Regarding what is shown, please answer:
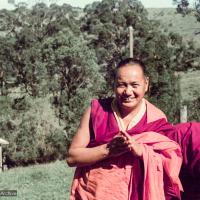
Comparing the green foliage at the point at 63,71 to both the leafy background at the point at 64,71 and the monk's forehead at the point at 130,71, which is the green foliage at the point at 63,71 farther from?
the monk's forehead at the point at 130,71

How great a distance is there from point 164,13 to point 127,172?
198 ft

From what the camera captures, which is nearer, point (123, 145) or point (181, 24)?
point (123, 145)

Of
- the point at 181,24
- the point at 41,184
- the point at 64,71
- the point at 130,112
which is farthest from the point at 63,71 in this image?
the point at 181,24

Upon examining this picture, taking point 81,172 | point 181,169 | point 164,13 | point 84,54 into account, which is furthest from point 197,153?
point 164,13

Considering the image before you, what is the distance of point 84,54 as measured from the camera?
22297 mm

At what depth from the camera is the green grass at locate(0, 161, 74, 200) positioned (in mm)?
9688

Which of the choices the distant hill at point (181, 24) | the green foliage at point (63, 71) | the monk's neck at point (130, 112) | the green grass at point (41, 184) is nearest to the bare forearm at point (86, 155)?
the monk's neck at point (130, 112)

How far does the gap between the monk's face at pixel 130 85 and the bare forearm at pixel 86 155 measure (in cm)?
23

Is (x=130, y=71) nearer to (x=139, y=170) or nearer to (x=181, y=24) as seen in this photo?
(x=139, y=170)

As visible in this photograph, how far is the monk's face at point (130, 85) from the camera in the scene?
7.33 feet

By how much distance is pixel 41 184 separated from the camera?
11297 millimetres

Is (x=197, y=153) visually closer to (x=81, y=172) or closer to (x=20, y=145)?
(x=81, y=172)

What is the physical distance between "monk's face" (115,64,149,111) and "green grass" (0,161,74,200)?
6.85 meters

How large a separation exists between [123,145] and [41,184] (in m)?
9.44
